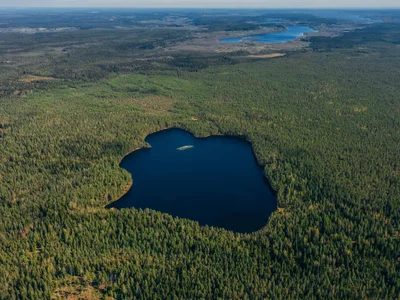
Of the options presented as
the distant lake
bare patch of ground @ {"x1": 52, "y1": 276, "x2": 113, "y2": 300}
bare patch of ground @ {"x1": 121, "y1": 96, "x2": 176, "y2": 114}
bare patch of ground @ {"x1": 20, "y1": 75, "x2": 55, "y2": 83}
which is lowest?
bare patch of ground @ {"x1": 52, "y1": 276, "x2": 113, "y2": 300}

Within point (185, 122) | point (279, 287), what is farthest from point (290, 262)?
point (185, 122)

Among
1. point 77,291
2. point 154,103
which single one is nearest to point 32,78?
point 154,103

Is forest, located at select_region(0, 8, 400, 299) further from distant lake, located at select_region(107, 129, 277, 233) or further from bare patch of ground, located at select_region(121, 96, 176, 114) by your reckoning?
distant lake, located at select_region(107, 129, 277, 233)

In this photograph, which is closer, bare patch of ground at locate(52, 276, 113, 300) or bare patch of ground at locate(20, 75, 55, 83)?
bare patch of ground at locate(52, 276, 113, 300)

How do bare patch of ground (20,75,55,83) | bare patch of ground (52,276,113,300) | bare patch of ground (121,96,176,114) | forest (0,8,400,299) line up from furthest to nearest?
bare patch of ground (20,75,55,83), bare patch of ground (121,96,176,114), forest (0,8,400,299), bare patch of ground (52,276,113,300)

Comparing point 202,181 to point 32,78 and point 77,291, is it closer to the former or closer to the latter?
point 77,291

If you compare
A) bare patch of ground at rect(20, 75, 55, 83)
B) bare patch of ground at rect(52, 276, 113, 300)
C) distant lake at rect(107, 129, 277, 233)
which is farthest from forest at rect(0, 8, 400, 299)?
bare patch of ground at rect(20, 75, 55, 83)
